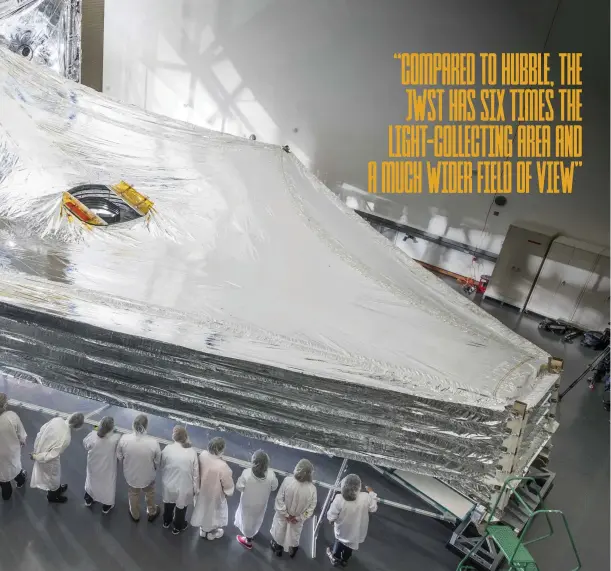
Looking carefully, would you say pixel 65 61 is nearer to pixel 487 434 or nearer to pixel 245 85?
pixel 245 85

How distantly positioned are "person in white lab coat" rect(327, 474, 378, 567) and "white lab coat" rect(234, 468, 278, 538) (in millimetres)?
457

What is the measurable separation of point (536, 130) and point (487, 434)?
678 centimetres

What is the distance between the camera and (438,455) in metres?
2.86

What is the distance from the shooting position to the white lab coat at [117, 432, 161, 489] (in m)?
3.57

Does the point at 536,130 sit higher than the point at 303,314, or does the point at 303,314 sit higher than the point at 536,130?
the point at 536,130

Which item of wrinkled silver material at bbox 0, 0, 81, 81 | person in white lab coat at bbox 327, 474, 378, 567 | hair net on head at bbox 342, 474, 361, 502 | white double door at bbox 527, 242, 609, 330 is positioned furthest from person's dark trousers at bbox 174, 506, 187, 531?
white double door at bbox 527, 242, 609, 330

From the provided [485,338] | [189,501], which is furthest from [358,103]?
[189,501]

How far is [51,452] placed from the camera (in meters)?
3.59

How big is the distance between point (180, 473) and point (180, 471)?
15 mm

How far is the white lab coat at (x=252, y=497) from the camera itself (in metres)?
3.54

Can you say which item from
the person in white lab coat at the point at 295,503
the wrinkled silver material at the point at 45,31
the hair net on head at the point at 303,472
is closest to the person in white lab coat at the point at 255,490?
the person in white lab coat at the point at 295,503

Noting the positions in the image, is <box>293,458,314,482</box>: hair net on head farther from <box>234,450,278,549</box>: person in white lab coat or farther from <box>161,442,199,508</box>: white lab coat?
<box>161,442,199,508</box>: white lab coat

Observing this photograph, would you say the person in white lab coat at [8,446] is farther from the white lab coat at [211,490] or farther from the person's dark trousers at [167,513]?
the white lab coat at [211,490]

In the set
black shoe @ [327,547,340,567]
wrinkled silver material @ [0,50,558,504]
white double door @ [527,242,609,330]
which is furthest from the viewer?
white double door @ [527,242,609,330]
